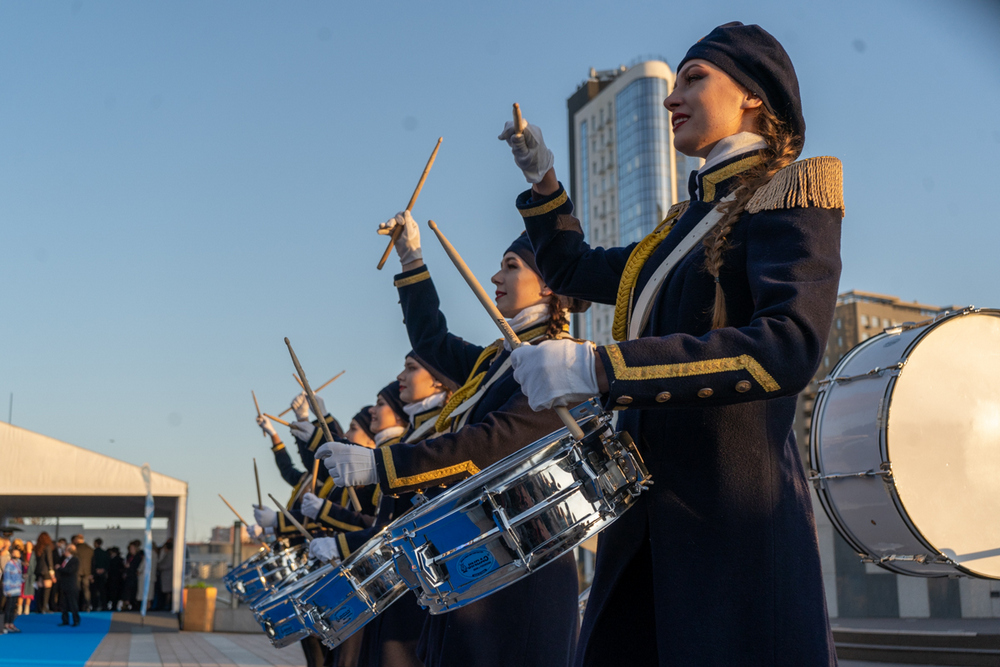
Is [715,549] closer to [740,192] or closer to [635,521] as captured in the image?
[635,521]

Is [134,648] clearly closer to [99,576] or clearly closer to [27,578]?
[27,578]

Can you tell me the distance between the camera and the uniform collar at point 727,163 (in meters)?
2.21

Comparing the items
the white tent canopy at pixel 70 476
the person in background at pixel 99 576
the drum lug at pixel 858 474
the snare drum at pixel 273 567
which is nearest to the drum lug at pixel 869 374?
the drum lug at pixel 858 474

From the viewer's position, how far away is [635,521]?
2.09 metres

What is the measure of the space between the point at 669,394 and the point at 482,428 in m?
1.59

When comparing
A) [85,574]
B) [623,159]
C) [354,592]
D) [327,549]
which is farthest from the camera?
[623,159]

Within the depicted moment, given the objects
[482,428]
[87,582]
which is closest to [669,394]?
[482,428]

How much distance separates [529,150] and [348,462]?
3.94ft

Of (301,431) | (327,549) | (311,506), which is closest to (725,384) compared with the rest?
(327,549)

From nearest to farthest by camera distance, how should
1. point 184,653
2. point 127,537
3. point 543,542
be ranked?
point 543,542 → point 184,653 → point 127,537

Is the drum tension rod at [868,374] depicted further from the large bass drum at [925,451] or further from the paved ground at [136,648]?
A: the paved ground at [136,648]

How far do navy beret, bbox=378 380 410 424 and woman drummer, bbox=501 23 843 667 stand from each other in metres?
4.76

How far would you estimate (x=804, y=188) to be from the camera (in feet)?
6.45

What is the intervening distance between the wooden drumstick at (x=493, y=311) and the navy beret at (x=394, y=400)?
4.56m
